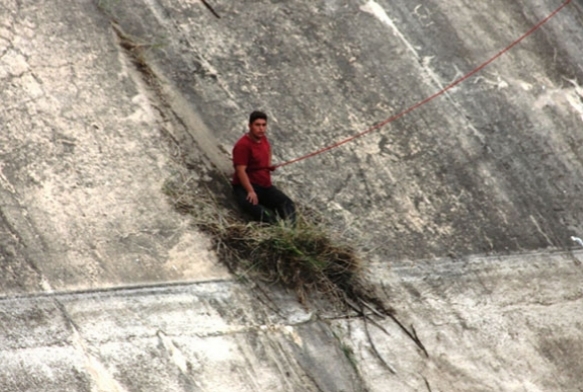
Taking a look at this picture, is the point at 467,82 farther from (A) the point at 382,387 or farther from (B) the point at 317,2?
(A) the point at 382,387

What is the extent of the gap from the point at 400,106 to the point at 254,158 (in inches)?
68.6

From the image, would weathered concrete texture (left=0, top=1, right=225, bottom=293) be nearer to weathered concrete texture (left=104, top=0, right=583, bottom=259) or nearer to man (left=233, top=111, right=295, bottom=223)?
man (left=233, top=111, right=295, bottom=223)

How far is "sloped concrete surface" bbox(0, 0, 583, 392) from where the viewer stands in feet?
20.0

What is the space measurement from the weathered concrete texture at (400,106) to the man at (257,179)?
380 mm

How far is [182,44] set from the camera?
25.7 feet

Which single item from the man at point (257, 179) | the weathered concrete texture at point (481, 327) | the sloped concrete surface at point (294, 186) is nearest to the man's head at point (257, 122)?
the man at point (257, 179)

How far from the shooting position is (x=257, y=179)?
6992mm

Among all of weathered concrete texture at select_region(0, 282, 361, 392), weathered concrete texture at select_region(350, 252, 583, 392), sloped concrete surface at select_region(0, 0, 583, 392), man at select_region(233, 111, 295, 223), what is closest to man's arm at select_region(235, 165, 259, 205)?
man at select_region(233, 111, 295, 223)

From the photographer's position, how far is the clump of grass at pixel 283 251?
6.71 metres

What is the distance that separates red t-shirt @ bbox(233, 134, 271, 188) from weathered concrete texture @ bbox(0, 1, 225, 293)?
358mm

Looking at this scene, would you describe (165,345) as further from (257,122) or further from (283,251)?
(257,122)

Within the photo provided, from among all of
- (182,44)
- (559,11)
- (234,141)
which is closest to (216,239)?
(234,141)

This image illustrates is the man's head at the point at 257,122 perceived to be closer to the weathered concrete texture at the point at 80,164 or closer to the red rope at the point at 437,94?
the weathered concrete texture at the point at 80,164

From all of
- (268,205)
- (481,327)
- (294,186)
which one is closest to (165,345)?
(268,205)
